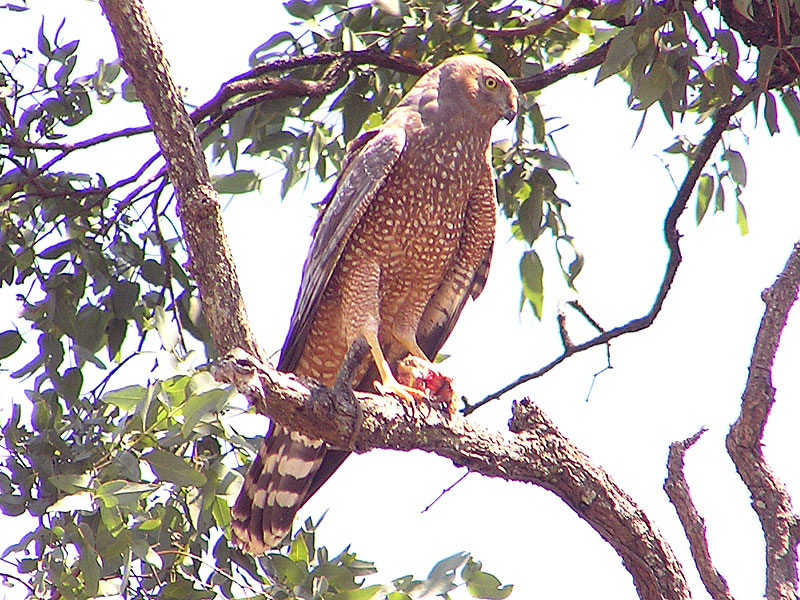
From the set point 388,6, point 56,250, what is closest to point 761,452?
point 388,6

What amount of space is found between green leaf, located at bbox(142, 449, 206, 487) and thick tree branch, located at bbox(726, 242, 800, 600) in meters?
1.54

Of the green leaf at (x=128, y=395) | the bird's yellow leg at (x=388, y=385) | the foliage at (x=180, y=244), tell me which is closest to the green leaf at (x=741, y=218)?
the foliage at (x=180, y=244)

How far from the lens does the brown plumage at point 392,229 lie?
141 inches

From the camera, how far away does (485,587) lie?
115 inches

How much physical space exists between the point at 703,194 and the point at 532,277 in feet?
2.35

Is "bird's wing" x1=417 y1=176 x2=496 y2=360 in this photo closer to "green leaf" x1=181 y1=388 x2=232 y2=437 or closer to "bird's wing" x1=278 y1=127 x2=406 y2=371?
"bird's wing" x1=278 y1=127 x2=406 y2=371

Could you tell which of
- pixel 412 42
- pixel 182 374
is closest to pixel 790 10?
pixel 412 42

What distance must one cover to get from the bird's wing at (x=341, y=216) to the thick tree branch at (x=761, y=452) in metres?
1.40

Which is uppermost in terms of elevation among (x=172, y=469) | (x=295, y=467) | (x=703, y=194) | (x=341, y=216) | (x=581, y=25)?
(x=581, y=25)

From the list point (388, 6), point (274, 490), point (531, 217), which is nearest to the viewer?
point (388, 6)

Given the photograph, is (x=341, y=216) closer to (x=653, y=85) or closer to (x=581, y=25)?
(x=581, y=25)

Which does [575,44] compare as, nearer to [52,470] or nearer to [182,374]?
[182,374]

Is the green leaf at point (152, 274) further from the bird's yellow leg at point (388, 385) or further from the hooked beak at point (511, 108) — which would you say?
the hooked beak at point (511, 108)

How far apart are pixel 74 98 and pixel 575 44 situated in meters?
1.80
